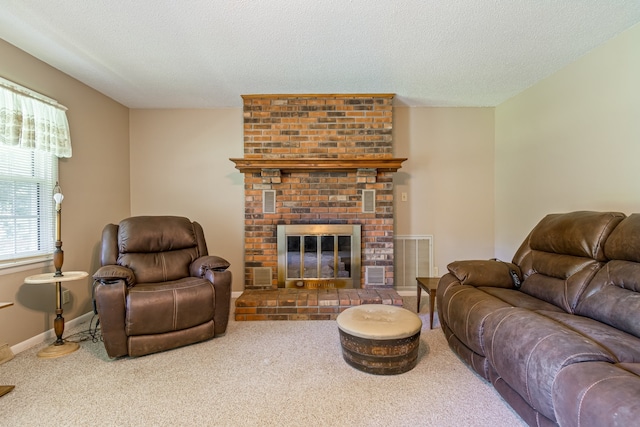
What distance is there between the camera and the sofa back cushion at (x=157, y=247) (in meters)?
2.50

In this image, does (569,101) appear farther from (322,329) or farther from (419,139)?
(322,329)

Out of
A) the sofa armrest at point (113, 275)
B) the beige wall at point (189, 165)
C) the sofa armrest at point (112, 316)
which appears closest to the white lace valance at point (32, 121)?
the beige wall at point (189, 165)

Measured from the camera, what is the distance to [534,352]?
4.05ft

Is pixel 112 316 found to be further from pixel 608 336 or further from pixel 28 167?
pixel 608 336

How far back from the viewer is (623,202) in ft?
7.02

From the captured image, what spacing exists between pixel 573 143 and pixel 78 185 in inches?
185

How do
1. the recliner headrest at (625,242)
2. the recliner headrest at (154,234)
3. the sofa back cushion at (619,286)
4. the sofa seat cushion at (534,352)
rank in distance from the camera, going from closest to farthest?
the sofa seat cushion at (534,352) < the sofa back cushion at (619,286) < the recliner headrest at (625,242) < the recliner headrest at (154,234)

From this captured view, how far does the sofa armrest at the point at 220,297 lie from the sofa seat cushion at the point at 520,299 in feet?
6.64

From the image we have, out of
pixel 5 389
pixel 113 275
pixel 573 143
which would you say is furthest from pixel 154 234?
pixel 573 143

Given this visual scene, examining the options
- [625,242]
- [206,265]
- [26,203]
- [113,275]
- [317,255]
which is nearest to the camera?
[625,242]

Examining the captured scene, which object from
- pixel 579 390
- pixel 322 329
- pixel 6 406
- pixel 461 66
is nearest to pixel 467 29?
pixel 461 66

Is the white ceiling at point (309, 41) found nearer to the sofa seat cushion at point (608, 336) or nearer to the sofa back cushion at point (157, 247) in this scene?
the sofa back cushion at point (157, 247)

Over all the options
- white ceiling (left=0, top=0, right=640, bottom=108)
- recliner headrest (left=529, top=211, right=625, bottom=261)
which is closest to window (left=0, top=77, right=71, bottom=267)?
white ceiling (left=0, top=0, right=640, bottom=108)

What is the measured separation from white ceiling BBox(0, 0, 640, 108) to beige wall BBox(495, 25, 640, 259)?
0.63ft
